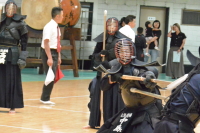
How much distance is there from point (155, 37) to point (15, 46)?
863 cm

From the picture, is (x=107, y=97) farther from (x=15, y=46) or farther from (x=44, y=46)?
(x=44, y=46)

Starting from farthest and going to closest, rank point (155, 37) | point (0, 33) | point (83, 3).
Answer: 1. point (83, 3)
2. point (155, 37)
3. point (0, 33)

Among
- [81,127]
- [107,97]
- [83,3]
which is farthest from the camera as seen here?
[83,3]

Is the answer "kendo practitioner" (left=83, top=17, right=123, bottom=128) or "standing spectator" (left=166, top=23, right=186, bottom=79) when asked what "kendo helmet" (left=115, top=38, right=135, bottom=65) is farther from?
"standing spectator" (left=166, top=23, right=186, bottom=79)

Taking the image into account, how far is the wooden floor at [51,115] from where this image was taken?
664 centimetres

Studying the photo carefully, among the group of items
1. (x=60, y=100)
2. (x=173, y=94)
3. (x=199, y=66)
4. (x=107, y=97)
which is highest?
(x=199, y=66)

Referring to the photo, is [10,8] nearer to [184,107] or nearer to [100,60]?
[100,60]

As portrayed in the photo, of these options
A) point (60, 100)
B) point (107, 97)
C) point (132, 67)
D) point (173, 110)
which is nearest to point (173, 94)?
point (173, 110)

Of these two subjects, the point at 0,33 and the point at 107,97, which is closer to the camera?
the point at 107,97

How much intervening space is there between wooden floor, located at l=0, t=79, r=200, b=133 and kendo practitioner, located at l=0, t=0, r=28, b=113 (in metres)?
0.29

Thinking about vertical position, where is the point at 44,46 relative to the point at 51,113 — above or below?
above

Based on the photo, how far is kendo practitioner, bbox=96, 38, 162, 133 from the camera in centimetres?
406

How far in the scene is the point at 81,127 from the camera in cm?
686

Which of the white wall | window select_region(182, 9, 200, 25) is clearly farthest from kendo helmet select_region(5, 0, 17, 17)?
window select_region(182, 9, 200, 25)
